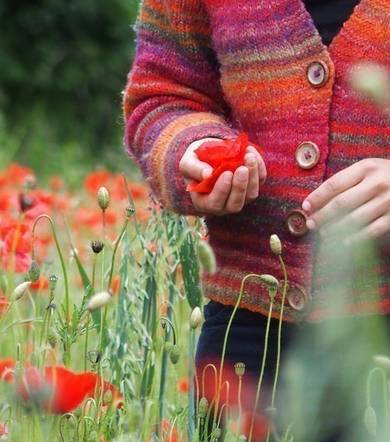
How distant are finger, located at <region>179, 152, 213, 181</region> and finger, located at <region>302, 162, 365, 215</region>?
4.2 inches

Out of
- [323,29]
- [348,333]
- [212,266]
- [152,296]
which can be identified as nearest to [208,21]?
[323,29]

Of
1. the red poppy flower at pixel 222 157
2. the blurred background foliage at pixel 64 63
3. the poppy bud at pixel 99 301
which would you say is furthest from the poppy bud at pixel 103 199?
the blurred background foliage at pixel 64 63

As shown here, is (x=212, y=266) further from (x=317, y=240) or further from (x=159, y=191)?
(x=159, y=191)

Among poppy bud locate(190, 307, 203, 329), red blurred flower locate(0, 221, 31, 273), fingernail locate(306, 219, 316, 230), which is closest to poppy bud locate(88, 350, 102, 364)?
poppy bud locate(190, 307, 203, 329)

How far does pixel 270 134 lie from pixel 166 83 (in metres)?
0.19

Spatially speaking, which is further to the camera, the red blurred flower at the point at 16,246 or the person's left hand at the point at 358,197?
the red blurred flower at the point at 16,246

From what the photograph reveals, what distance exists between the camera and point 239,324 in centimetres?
150

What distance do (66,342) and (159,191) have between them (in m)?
0.35

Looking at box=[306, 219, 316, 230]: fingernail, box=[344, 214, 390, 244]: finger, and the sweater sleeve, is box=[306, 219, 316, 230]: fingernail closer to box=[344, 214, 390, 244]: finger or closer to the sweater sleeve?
box=[344, 214, 390, 244]: finger

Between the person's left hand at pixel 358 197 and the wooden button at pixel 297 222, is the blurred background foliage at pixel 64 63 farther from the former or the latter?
the person's left hand at pixel 358 197

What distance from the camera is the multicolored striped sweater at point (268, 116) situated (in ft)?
4.60

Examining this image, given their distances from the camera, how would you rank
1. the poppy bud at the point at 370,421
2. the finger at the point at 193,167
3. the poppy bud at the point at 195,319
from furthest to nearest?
the finger at the point at 193,167, the poppy bud at the point at 195,319, the poppy bud at the point at 370,421

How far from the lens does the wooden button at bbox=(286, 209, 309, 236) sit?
1.40m

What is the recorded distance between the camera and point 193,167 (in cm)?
137
